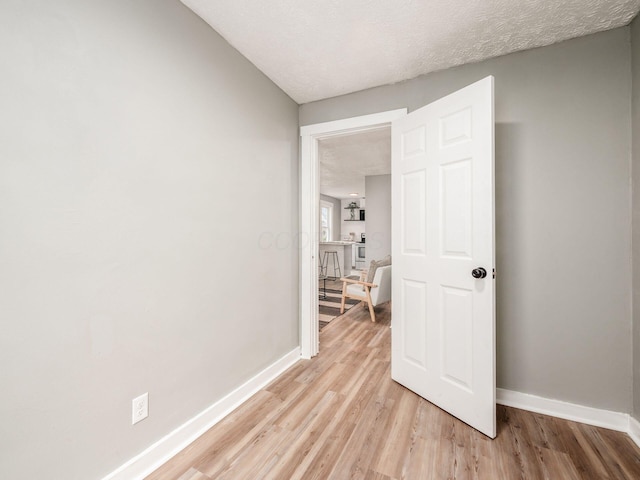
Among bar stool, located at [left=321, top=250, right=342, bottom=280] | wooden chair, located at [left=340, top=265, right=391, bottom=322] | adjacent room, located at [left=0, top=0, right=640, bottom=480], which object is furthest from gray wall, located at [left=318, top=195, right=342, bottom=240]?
adjacent room, located at [left=0, top=0, right=640, bottom=480]

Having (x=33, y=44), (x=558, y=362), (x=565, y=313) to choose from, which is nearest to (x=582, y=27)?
(x=565, y=313)

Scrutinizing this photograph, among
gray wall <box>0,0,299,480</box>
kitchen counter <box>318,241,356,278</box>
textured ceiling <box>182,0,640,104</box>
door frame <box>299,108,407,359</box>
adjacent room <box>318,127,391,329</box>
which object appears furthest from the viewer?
kitchen counter <box>318,241,356,278</box>

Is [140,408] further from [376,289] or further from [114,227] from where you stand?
[376,289]

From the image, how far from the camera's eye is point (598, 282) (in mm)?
1730

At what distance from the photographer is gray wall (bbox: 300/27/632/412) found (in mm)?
1689

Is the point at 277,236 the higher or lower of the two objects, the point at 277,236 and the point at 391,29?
the lower

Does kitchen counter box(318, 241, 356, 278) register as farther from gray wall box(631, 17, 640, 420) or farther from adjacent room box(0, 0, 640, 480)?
gray wall box(631, 17, 640, 420)

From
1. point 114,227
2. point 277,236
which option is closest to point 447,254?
point 277,236

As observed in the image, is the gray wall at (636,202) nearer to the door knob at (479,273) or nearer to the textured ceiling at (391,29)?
the textured ceiling at (391,29)

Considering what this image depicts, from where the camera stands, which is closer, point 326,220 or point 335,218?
point 326,220

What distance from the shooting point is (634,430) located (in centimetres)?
159

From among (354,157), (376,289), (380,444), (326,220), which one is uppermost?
(354,157)

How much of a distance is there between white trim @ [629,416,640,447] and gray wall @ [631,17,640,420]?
0.04m

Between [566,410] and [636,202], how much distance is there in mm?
1381
